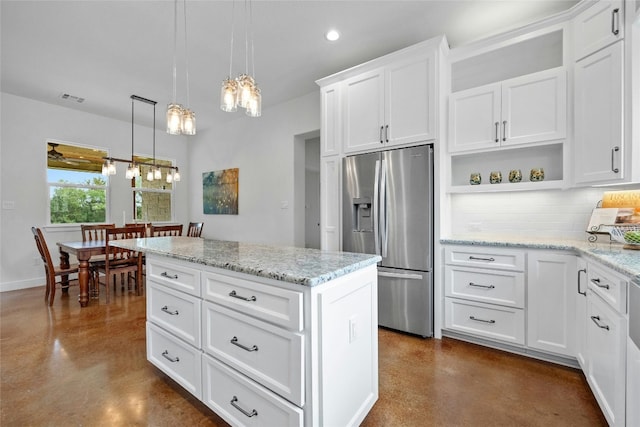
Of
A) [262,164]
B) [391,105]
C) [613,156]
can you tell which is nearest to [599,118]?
[613,156]

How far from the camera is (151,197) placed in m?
5.58

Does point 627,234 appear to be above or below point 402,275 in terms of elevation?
above

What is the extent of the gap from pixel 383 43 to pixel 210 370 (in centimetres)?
317

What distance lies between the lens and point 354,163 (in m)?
2.87

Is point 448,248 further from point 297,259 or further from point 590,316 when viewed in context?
point 297,259

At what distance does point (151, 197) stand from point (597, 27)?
21.2ft

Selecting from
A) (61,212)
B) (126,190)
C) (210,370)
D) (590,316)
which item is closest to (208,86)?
(126,190)

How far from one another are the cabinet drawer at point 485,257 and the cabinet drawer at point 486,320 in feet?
1.08

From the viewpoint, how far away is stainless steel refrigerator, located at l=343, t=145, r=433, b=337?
2503 millimetres

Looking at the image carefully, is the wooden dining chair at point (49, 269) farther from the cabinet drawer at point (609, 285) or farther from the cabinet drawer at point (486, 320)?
the cabinet drawer at point (609, 285)

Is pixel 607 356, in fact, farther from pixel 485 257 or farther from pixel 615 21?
pixel 615 21

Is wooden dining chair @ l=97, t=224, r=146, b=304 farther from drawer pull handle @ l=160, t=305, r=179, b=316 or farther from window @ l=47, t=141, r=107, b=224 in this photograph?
drawer pull handle @ l=160, t=305, r=179, b=316

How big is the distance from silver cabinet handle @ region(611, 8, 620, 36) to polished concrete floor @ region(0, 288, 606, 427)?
91.5 inches

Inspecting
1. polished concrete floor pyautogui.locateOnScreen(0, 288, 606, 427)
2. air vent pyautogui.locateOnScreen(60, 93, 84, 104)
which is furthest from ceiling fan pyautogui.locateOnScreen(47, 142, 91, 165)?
polished concrete floor pyautogui.locateOnScreen(0, 288, 606, 427)
